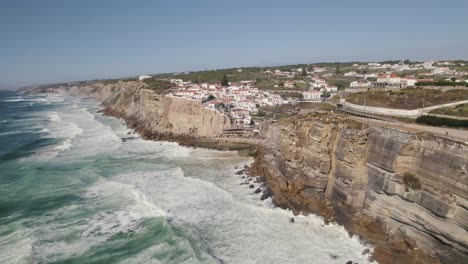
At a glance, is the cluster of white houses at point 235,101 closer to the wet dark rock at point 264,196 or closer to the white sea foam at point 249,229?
the wet dark rock at point 264,196

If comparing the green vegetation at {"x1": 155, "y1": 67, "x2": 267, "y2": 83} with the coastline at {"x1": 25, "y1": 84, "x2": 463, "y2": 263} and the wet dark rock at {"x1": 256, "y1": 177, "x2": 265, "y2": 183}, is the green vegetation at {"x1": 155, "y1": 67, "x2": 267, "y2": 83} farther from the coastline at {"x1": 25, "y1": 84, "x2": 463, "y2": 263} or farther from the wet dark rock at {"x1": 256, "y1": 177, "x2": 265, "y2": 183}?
the wet dark rock at {"x1": 256, "y1": 177, "x2": 265, "y2": 183}

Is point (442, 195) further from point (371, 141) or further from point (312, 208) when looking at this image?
point (312, 208)

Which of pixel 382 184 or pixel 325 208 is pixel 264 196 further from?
pixel 382 184

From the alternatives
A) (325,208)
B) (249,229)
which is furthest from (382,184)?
(249,229)

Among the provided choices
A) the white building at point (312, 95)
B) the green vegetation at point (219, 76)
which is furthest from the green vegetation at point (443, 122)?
the green vegetation at point (219, 76)

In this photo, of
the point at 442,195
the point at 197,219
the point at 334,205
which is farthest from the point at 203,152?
the point at 442,195

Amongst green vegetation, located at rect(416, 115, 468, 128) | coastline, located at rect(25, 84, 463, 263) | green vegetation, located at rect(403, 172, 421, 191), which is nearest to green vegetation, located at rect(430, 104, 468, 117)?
green vegetation, located at rect(416, 115, 468, 128)
